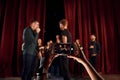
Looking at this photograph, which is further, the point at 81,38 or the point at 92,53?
the point at 81,38

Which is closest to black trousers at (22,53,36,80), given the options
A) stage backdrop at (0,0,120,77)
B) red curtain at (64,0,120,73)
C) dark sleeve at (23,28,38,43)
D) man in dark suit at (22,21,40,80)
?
man in dark suit at (22,21,40,80)

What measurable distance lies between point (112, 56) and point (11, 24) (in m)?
3.40

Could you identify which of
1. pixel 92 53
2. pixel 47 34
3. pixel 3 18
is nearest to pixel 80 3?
pixel 47 34

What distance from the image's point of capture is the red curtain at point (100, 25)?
7.11 meters

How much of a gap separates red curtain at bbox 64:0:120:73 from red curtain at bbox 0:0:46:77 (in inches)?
39.7

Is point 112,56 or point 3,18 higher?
point 3,18

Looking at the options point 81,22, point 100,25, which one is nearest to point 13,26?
point 81,22

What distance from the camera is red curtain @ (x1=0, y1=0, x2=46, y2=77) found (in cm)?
658

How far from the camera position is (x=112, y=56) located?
7.15 m

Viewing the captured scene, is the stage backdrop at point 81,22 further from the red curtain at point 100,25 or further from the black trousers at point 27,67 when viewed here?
the black trousers at point 27,67

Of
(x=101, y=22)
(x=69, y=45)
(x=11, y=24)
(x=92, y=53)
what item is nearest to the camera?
(x=69, y=45)

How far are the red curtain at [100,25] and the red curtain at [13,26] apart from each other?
101cm

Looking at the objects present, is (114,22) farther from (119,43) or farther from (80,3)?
(80,3)

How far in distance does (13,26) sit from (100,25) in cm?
281
